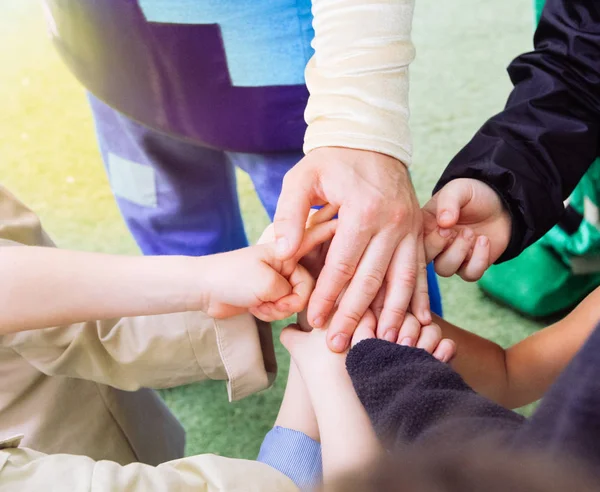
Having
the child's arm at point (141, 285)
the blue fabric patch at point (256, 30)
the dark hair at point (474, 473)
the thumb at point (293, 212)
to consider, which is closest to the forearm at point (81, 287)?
the child's arm at point (141, 285)

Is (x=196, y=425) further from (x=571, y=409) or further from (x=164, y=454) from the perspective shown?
(x=571, y=409)

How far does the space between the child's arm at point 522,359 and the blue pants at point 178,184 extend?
0.36 ft

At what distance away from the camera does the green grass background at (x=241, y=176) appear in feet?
3.47

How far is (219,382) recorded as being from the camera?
42.8 inches

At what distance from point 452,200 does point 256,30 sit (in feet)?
0.85

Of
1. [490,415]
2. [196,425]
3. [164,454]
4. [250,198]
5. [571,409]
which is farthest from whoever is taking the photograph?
[250,198]

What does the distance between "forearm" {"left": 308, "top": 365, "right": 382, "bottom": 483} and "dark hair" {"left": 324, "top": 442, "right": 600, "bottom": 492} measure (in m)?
0.15

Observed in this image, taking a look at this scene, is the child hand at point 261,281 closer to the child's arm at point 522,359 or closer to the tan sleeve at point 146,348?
the tan sleeve at point 146,348

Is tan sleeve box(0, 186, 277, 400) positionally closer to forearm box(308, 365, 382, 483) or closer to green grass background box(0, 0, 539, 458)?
forearm box(308, 365, 382, 483)

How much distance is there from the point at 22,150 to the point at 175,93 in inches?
41.8

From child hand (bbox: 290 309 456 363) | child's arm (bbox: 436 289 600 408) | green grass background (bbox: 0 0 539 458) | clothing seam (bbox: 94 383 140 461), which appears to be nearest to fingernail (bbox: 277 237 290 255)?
child hand (bbox: 290 309 456 363)

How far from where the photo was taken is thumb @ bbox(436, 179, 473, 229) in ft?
2.10

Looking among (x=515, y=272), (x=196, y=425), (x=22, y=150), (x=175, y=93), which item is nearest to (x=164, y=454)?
(x=196, y=425)

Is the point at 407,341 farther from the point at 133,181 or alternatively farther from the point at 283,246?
the point at 133,181
